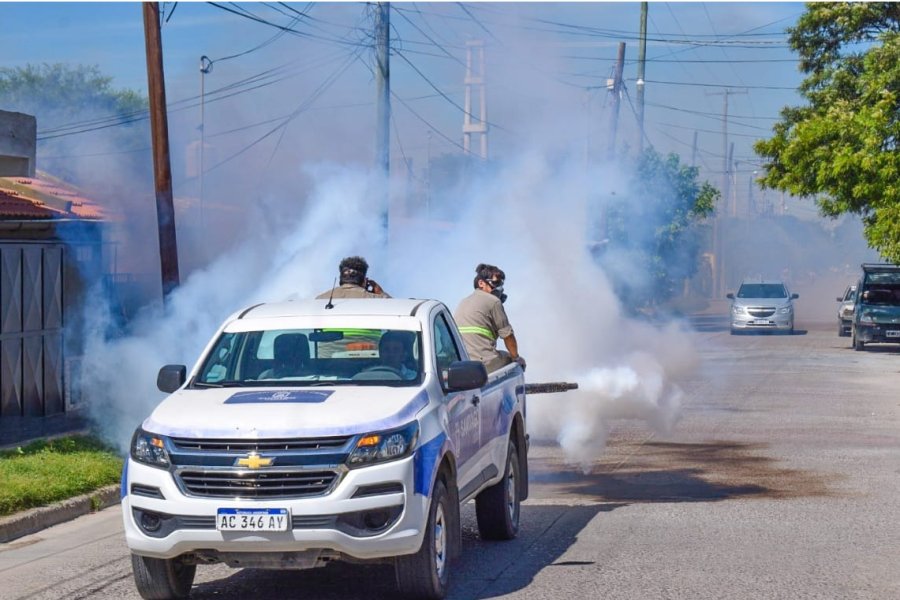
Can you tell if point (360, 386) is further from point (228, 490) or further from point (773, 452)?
point (773, 452)

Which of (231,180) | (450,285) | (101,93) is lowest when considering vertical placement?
(450,285)

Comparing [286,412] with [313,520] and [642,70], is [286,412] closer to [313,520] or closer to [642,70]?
[313,520]

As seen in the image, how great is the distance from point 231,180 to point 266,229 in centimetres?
375

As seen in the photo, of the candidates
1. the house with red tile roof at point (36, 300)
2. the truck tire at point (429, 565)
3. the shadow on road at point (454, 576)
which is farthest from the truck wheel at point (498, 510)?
the house with red tile roof at point (36, 300)

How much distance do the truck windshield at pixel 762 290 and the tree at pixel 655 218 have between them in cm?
338

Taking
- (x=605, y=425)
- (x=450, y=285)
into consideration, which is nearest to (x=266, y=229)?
(x=450, y=285)

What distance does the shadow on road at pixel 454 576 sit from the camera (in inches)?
302

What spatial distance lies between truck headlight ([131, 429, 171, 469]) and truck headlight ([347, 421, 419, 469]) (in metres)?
0.99

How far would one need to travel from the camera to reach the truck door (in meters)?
7.86

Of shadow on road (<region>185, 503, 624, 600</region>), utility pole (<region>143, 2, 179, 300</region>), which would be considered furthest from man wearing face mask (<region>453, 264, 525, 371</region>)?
utility pole (<region>143, 2, 179, 300</region>)

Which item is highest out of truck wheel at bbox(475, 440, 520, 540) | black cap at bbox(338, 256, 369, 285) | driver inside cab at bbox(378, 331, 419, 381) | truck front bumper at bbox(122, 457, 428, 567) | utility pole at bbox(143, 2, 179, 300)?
utility pole at bbox(143, 2, 179, 300)

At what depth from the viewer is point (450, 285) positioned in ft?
71.8

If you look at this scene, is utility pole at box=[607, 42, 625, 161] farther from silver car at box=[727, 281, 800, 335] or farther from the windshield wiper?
the windshield wiper

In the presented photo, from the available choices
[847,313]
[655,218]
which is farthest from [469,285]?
[655,218]
